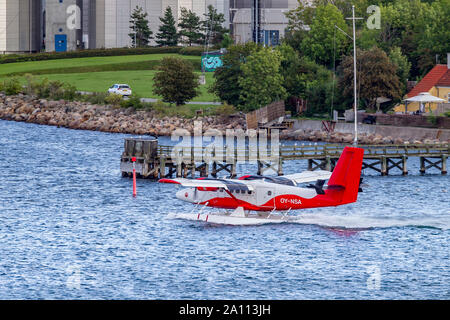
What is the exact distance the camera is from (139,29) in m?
170

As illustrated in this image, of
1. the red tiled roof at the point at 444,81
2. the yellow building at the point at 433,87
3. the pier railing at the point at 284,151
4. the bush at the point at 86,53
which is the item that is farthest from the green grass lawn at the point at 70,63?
the pier railing at the point at 284,151

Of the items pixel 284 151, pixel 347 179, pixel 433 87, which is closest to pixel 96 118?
pixel 433 87

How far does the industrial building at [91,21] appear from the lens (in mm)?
167125

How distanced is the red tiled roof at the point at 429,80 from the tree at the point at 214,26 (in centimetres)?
6549

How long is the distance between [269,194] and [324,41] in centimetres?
7104

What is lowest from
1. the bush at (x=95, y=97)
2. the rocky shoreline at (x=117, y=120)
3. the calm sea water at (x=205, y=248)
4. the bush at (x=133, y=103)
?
the calm sea water at (x=205, y=248)

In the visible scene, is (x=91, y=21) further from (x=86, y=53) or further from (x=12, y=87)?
(x=12, y=87)

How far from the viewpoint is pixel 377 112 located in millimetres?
108000

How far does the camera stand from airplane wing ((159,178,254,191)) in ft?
179

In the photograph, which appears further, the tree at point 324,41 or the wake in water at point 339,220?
the tree at point 324,41

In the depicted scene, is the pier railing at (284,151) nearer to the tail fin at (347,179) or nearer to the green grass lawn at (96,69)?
the tail fin at (347,179)

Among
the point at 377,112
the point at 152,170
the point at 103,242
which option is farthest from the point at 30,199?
the point at 377,112

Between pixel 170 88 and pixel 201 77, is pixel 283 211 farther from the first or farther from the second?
pixel 201 77
